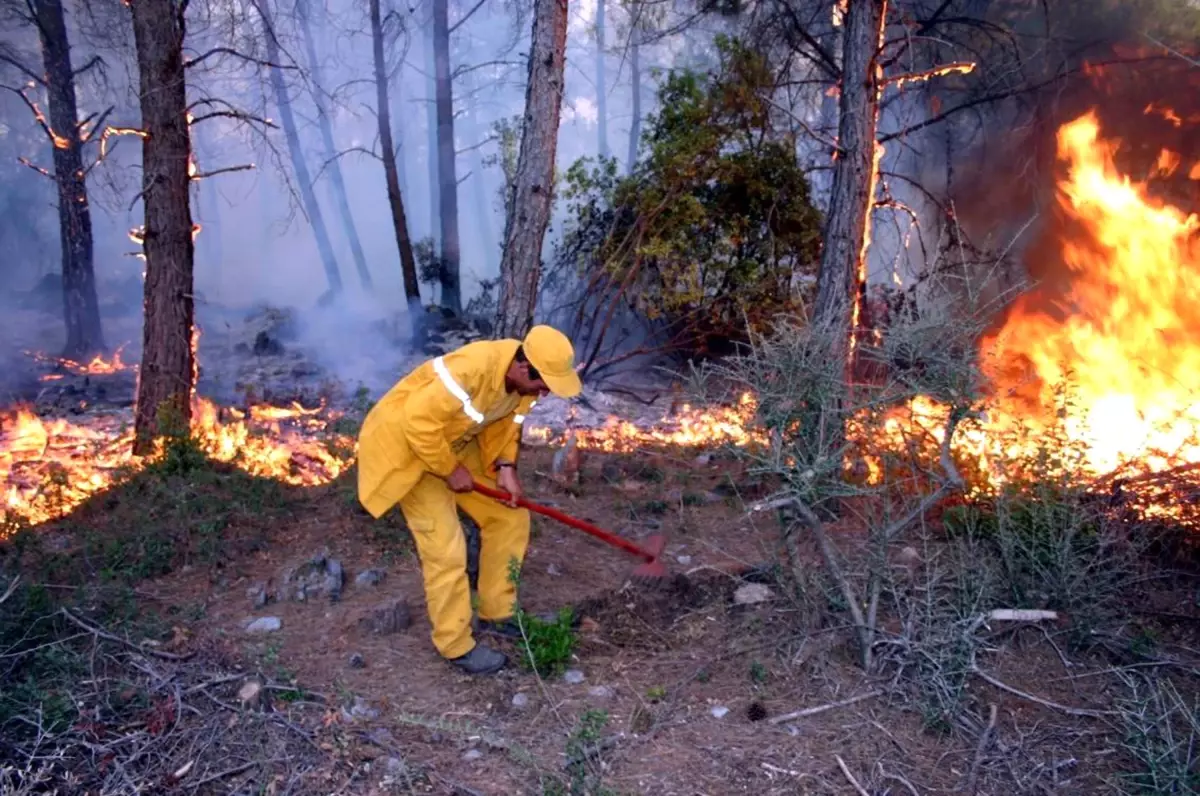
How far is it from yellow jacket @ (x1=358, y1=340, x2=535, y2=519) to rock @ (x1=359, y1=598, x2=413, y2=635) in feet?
2.56

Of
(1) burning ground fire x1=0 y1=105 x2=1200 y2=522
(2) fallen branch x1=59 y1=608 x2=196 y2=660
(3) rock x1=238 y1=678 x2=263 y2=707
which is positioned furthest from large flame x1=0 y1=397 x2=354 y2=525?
(3) rock x1=238 y1=678 x2=263 y2=707

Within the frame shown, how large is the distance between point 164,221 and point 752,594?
5.55m

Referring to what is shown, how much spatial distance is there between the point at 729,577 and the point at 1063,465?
1.94 m

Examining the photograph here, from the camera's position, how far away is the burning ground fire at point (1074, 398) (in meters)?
6.36

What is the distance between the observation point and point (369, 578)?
18.2 ft

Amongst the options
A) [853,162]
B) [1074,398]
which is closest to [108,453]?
[853,162]

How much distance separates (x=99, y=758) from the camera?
3.48 m

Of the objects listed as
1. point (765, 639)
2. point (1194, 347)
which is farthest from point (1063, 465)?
point (1194, 347)

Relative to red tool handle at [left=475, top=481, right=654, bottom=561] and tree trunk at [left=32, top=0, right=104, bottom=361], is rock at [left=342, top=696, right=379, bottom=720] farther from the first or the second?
tree trunk at [left=32, top=0, right=104, bottom=361]

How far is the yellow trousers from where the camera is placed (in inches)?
177

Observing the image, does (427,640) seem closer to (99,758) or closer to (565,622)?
(565,622)

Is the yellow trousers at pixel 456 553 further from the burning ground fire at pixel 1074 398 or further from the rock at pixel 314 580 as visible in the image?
the burning ground fire at pixel 1074 398

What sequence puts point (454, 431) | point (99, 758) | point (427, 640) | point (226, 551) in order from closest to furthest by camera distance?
point (99, 758) < point (454, 431) < point (427, 640) < point (226, 551)

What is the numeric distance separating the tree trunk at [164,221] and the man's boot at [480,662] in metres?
3.72
